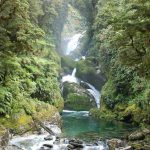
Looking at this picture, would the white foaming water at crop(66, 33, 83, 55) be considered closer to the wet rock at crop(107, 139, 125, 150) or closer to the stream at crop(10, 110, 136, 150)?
the stream at crop(10, 110, 136, 150)

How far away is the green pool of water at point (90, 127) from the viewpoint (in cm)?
2288

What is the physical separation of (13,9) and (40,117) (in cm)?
927

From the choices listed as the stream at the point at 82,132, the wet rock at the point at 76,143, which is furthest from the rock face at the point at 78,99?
the wet rock at the point at 76,143

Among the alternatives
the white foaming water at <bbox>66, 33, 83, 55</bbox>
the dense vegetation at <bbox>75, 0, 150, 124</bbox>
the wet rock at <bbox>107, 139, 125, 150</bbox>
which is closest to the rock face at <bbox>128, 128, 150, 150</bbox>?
the wet rock at <bbox>107, 139, 125, 150</bbox>

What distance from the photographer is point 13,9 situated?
59.6ft

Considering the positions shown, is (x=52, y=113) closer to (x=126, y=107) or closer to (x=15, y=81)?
(x=15, y=81)

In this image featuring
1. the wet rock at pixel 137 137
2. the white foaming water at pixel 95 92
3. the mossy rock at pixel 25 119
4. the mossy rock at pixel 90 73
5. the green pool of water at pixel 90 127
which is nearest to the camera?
the wet rock at pixel 137 137

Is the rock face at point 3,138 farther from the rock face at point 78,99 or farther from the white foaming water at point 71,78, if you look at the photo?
the white foaming water at point 71,78

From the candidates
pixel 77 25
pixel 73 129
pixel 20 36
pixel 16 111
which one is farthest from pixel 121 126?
pixel 77 25

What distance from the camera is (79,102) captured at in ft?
125

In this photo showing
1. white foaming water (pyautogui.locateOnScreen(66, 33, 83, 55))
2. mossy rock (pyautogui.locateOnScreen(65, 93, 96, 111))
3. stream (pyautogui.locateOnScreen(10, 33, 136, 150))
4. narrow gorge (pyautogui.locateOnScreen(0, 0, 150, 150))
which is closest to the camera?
narrow gorge (pyautogui.locateOnScreen(0, 0, 150, 150))

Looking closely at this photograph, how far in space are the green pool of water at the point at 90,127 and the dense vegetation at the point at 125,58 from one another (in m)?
1.42

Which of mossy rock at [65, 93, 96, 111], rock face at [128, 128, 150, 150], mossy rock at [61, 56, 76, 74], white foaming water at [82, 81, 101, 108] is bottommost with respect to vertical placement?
rock face at [128, 128, 150, 150]

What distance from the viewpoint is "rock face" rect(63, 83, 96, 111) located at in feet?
125
